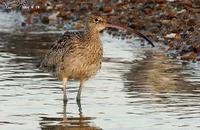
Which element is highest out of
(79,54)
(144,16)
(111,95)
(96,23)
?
(96,23)

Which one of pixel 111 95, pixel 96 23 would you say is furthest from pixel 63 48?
pixel 111 95

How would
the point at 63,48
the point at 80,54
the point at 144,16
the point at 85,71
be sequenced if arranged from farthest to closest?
the point at 144,16 → the point at 63,48 → the point at 80,54 → the point at 85,71

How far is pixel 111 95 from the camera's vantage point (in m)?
14.4

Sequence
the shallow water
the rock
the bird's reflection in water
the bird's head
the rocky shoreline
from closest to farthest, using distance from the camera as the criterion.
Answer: the bird's reflection in water, the shallow water, the bird's head, the rocky shoreline, the rock

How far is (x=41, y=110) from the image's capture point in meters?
13.2

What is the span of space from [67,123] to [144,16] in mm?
12276

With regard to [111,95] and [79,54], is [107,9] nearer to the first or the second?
[79,54]

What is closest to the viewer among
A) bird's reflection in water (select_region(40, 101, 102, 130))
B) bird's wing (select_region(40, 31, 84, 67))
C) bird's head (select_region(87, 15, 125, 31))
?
bird's reflection in water (select_region(40, 101, 102, 130))

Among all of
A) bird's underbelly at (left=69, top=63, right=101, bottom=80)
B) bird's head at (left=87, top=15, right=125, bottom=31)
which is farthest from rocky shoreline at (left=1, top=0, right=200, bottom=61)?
bird's underbelly at (left=69, top=63, right=101, bottom=80)

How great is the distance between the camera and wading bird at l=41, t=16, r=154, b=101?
48.0 feet

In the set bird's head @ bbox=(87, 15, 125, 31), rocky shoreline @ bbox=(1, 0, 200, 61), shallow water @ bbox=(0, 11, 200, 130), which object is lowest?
shallow water @ bbox=(0, 11, 200, 130)

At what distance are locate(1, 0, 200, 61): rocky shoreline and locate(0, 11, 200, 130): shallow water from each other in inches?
30.6

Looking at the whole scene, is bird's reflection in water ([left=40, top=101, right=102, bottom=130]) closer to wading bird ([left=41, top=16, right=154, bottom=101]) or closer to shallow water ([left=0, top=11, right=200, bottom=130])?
shallow water ([left=0, top=11, right=200, bottom=130])

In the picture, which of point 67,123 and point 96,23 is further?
point 96,23
